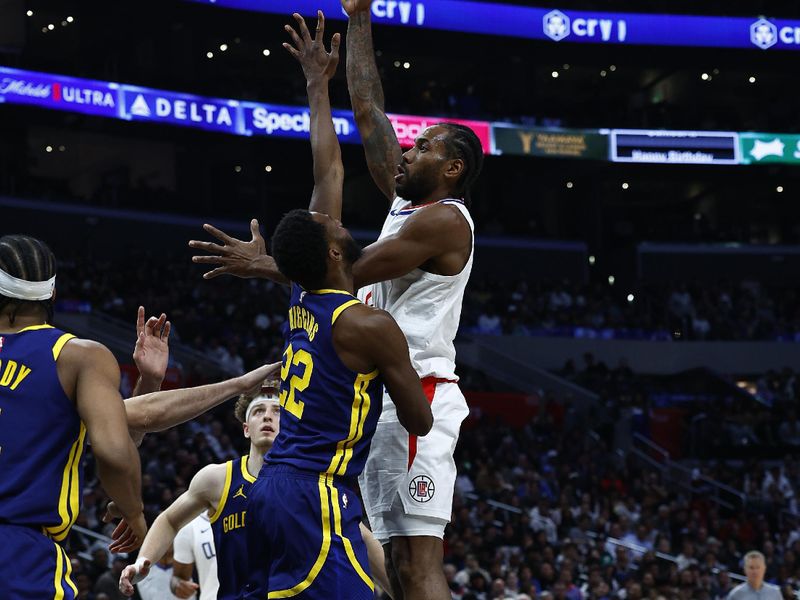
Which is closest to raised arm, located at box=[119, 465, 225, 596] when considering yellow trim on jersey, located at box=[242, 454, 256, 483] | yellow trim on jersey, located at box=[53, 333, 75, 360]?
yellow trim on jersey, located at box=[242, 454, 256, 483]

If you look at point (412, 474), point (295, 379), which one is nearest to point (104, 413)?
point (295, 379)

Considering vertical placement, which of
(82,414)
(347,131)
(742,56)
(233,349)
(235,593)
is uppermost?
(742,56)

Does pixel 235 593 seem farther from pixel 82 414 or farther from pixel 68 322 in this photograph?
pixel 68 322

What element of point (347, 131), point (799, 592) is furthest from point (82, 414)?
point (347, 131)

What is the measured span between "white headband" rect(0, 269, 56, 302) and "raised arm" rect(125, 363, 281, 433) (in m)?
0.87

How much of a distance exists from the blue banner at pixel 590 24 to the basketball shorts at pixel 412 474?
24108mm

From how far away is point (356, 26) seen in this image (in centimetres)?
573

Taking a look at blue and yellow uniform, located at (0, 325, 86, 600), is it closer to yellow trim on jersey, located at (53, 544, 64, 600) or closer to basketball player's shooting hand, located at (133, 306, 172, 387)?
yellow trim on jersey, located at (53, 544, 64, 600)

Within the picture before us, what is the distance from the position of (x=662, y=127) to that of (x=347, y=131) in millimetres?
8818

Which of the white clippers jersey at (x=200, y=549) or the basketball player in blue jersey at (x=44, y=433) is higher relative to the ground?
the basketball player in blue jersey at (x=44, y=433)

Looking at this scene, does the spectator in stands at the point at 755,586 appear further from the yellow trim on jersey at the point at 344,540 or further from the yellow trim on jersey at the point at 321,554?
the yellow trim on jersey at the point at 321,554

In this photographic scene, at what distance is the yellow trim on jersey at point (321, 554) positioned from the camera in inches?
167

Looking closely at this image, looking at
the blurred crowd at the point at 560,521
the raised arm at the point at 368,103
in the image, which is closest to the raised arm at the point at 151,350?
the raised arm at the point at 368,103

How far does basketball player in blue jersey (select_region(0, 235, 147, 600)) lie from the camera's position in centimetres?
370
